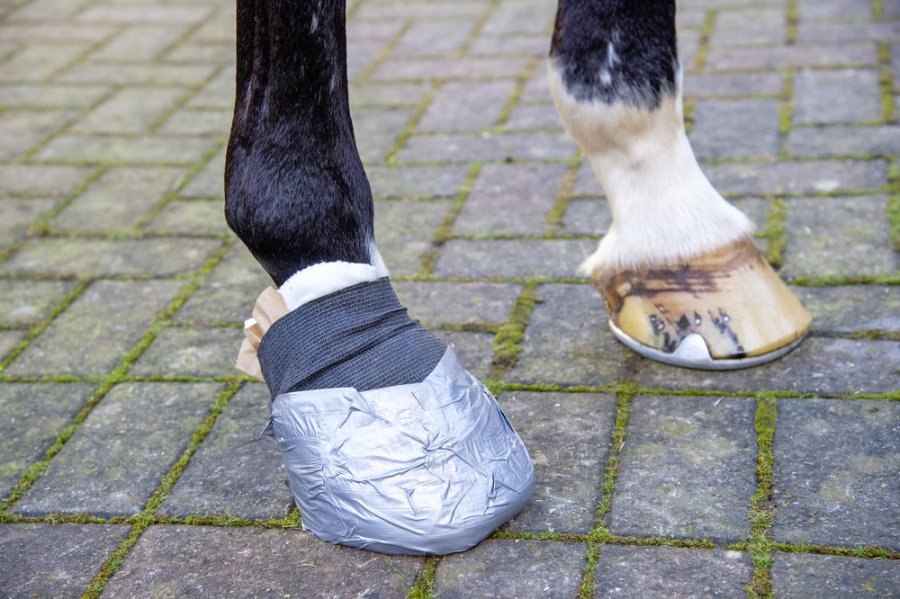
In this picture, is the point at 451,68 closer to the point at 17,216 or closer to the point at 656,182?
the point at 17,216

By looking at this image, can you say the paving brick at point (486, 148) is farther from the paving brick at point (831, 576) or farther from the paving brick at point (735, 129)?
the paving brick at point (831, 576)

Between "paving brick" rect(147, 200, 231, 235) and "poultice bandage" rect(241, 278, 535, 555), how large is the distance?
3.88 feet

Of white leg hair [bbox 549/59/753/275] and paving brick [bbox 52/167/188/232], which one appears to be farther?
paving brick [bbox 52/167/188/232]

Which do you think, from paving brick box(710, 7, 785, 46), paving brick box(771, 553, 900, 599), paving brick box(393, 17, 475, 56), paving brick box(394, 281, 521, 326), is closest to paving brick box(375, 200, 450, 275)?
paving brick box(394, 281, 521, 326)

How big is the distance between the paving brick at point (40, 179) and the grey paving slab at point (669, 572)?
2.08 metres

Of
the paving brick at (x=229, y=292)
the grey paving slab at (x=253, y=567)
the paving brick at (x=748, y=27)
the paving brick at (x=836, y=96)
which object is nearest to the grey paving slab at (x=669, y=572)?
the grey paving slab at (x=253, y=567)

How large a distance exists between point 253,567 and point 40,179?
1941 mm

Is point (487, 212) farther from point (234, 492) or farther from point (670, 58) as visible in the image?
point (234, 492)

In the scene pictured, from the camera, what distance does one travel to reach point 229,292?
2451 mm

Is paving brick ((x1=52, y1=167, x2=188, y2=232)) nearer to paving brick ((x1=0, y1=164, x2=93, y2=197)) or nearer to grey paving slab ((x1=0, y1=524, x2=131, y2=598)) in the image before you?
paving brick ((x1=0, y1=164, x2=93, y2=197))

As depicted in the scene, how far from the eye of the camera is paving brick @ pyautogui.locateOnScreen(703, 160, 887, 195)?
2.72 meters

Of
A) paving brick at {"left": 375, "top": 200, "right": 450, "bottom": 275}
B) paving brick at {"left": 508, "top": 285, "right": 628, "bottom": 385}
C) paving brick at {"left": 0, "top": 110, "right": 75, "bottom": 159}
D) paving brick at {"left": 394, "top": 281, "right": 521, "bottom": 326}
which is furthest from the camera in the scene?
paving brick at {"left": 0, "top": 110, "right": 75, "bottom": 159}

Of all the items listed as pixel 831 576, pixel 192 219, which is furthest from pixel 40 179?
pixel 831 576

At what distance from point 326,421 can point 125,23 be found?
11.1 feet
